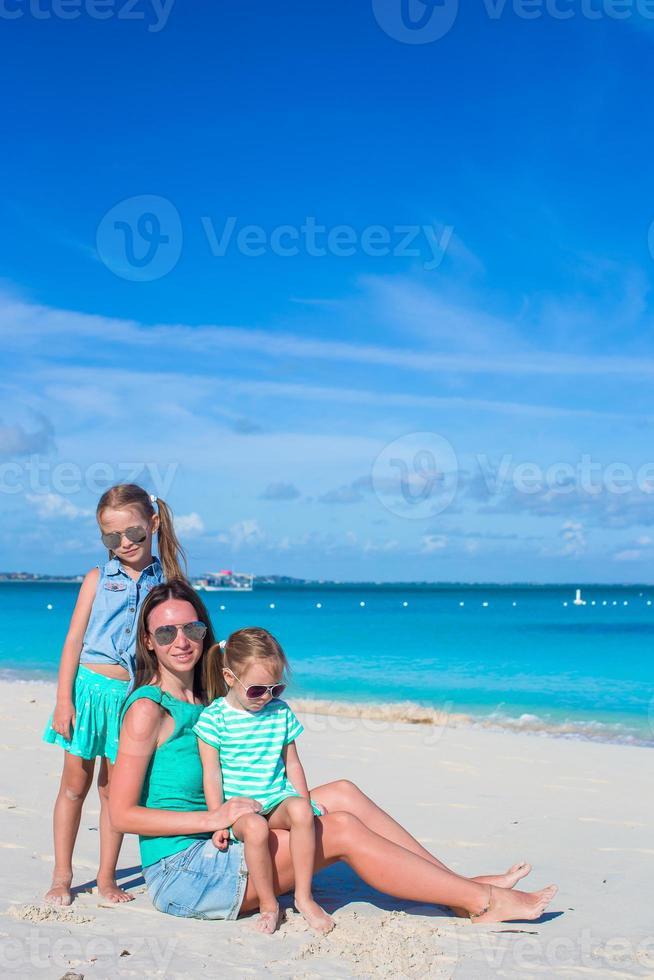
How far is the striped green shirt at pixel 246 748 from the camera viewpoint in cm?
396

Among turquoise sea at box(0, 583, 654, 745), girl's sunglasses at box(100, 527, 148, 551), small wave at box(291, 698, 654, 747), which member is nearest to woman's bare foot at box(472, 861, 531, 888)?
girl's sunglasses at box(100, 527, 148, 551)

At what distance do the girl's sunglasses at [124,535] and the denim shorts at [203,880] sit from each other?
4.62 ft

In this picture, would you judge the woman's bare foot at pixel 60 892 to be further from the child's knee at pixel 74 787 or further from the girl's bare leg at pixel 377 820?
the girl's bare leg at pixel 377 820

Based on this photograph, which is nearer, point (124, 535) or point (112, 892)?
point (112, 892)

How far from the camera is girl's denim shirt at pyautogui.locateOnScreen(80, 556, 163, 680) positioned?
430cm

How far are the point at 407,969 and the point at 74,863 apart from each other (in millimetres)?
2134

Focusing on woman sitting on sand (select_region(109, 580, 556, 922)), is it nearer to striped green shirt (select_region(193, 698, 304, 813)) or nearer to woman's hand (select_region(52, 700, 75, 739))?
striped green shirt (select_region(193, 698, 304, 813))

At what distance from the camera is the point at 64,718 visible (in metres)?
4.20

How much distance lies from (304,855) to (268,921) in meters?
0.29

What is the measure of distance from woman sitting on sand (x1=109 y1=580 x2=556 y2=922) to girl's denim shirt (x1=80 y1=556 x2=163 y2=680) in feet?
0.71

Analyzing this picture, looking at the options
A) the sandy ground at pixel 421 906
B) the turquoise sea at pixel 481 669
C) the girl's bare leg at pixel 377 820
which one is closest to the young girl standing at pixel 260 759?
the girl's bare leg at pixel 377 820

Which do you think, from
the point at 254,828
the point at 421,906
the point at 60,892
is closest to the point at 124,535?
the point at 254,828

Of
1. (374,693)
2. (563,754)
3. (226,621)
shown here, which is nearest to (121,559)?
(563,754)

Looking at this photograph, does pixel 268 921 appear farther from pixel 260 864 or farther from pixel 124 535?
pixel 124 535
